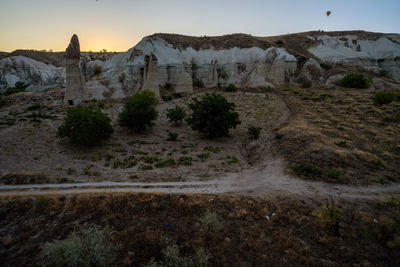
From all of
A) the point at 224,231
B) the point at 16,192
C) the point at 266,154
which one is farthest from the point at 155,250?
the point at 266,154

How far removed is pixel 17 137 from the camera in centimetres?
1934

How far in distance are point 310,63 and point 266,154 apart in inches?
1705

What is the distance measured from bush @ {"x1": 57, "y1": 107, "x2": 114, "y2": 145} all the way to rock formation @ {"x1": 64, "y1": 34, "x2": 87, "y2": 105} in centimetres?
1349

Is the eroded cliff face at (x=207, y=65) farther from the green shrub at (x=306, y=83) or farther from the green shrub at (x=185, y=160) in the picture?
the green shrub at (x=185, y=160)

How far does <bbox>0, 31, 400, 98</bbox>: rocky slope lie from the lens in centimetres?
4066

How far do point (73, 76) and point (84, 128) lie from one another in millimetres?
16979

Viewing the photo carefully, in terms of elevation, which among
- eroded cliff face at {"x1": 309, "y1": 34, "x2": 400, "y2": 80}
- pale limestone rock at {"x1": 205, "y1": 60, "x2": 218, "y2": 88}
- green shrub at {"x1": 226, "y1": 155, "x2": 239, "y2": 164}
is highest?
eroded cliff face at {"x1": 309, "y1": 34, "x2": 400, "y2": 80}

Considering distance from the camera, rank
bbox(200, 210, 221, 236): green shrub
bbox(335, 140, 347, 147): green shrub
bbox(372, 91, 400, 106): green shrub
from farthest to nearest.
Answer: bbox(372, 91, 400, 106): green shrub → bbox(335, 140, 347, 147): green shrub → bbox(200, 210, 221, 236): green shrub

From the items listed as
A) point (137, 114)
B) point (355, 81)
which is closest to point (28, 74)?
point (137, 114)

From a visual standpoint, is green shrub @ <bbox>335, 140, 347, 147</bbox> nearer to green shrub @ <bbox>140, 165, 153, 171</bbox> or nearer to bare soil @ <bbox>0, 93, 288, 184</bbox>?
bare soil @ <bbox>0, 93, 288, 184</bbox>

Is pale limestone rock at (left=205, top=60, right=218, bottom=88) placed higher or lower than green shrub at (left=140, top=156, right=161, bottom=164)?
higher

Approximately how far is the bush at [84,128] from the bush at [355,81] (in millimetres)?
50608

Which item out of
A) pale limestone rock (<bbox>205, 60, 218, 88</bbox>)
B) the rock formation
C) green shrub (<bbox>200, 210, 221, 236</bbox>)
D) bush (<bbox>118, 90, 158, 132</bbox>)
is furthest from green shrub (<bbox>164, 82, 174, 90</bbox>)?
green shrub (<bbox>200, 210, 221, 236</bbox>)

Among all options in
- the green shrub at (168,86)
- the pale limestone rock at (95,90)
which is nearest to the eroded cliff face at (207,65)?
the green shrub at (168,86)
